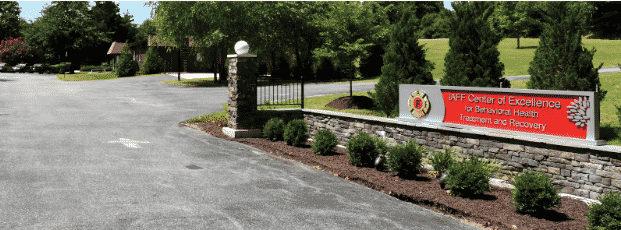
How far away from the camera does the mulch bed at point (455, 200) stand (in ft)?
21.8

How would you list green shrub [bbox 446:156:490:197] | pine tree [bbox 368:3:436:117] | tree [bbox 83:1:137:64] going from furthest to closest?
tree [bbox 83:1:137:64], pine tree [bbox 368:3:436:117], green shrub [bbox 446:156:490:197]

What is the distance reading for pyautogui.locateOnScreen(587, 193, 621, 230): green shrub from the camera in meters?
5.77

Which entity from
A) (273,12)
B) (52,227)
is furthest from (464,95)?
(273,12)

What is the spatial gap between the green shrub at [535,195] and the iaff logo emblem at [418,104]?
3.64 metres

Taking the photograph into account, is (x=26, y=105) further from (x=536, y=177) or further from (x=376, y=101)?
(x=536, y=177)

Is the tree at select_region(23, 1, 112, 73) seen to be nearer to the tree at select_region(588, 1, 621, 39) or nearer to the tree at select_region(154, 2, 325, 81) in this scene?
the tree at select_region(154, 2, 325, 81)

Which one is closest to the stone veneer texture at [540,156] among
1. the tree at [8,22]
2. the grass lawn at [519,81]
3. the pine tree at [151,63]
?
the grass lawn at [519,81]

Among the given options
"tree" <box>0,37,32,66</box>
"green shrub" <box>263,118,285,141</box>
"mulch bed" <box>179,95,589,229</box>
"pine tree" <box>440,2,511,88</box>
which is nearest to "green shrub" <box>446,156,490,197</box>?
"mulch bed" <box>179,95,589,229</box>

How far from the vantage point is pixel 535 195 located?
22.1 ft

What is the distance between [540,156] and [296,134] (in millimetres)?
6722

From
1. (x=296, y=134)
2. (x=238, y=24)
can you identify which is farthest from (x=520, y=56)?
(x=296, y=134)

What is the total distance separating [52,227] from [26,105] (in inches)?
717

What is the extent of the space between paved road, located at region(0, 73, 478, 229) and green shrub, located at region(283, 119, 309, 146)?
1.25m

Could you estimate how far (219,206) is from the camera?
701 cm
